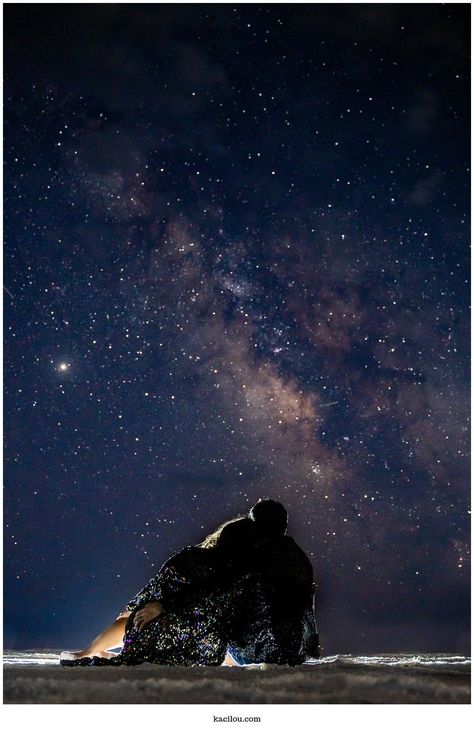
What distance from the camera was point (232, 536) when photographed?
2.20m

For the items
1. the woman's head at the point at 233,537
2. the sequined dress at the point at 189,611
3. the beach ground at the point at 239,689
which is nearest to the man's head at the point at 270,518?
the woman's head at the point at 233,537

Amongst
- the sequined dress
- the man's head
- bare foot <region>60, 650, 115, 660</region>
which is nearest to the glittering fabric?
the sequined dress

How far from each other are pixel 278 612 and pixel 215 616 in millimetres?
250

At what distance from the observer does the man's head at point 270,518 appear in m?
2.24

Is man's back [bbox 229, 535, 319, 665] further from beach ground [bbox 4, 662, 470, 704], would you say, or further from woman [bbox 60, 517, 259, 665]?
beach ground [bbox 4, 662, 470, 704]

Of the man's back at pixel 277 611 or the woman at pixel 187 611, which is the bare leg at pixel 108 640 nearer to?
the woman at pixel 187 611

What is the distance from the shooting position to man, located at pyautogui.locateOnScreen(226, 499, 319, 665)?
2.01 m

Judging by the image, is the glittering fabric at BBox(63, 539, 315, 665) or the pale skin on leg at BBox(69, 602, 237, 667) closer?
the glittering fabric at BBox(63, 539, 315, 665)

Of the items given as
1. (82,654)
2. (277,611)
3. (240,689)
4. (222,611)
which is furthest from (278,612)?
(82,654)

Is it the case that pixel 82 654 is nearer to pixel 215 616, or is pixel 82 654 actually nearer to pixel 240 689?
pixel 215 616
